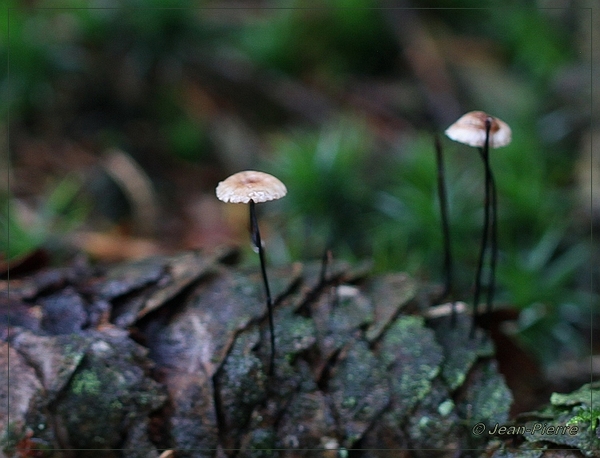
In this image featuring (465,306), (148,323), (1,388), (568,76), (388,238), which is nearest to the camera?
(1,388)

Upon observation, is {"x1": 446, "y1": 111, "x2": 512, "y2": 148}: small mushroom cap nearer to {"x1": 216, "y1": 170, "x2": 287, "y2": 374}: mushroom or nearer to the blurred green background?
{"x1": 216, "y1": 170, "x2": 287, "y2": 374}: mushroom

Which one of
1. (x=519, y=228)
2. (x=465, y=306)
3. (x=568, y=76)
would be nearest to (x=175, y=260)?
(x=465, y=306)

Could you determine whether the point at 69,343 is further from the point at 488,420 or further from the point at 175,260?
the point at 488,420

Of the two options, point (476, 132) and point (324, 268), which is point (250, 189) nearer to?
point (324, 268)

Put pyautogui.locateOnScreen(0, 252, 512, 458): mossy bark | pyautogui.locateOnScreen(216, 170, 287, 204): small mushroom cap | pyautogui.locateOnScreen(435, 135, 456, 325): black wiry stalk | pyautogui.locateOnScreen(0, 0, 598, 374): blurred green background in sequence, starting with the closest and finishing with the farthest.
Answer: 1. pyautogui.locateOnScreen(216, 170, 287, 204): small mushroom cap
2. pyautogui.locateOnScreen(0, 252, 512, 458): mossy bark
3. pyautogui.locateOnScreen(435, 135, 456, 325): black wiry stalk
4. pyautogui.locateOnScreen(0, 0, 598, 374): blurred green background

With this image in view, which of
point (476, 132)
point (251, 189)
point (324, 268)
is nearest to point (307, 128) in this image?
point (324, 268)

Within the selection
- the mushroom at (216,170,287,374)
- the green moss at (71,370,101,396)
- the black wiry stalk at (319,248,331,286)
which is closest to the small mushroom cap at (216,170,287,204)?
the mushroom at (216,170,287,374)

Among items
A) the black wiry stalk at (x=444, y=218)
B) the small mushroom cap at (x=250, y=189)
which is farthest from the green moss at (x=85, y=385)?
the black wiry stalk at (x=444, y=218)
